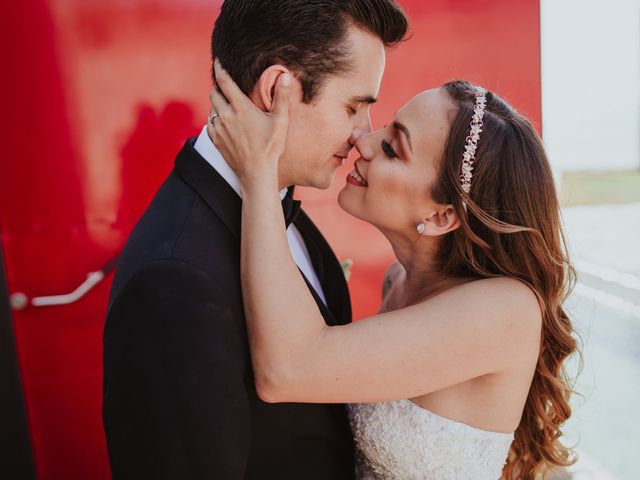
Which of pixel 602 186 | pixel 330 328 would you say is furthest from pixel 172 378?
pixel 602 186

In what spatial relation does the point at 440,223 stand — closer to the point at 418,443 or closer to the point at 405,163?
the point at 405,163

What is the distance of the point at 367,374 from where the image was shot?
4.48ft

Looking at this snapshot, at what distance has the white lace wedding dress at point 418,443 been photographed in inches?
64.2

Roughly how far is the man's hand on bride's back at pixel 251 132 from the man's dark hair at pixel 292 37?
0.05 metres

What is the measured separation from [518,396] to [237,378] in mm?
888

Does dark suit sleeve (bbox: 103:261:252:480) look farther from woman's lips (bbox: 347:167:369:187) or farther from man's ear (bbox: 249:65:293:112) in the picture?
woman's lips (bbox: 347:167:369:187)

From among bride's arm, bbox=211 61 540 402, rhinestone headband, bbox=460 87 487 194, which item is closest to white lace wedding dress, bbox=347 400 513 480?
bride's arm, bbox=211 61 540 402

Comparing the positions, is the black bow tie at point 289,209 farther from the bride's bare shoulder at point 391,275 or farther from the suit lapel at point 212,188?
the bride's bare shoulder at point 391,275

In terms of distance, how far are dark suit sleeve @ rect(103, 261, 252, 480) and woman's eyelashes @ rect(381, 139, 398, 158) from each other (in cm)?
73

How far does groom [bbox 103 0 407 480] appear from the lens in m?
1.13

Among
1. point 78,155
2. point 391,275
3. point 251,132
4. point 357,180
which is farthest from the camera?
point 391,275

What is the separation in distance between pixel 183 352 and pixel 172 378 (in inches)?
2.3

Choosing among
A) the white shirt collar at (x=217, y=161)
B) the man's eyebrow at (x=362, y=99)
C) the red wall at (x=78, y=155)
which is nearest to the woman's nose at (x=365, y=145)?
the man's eyebrow at (x=362, y=99)

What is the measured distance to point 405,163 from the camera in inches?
64.6
